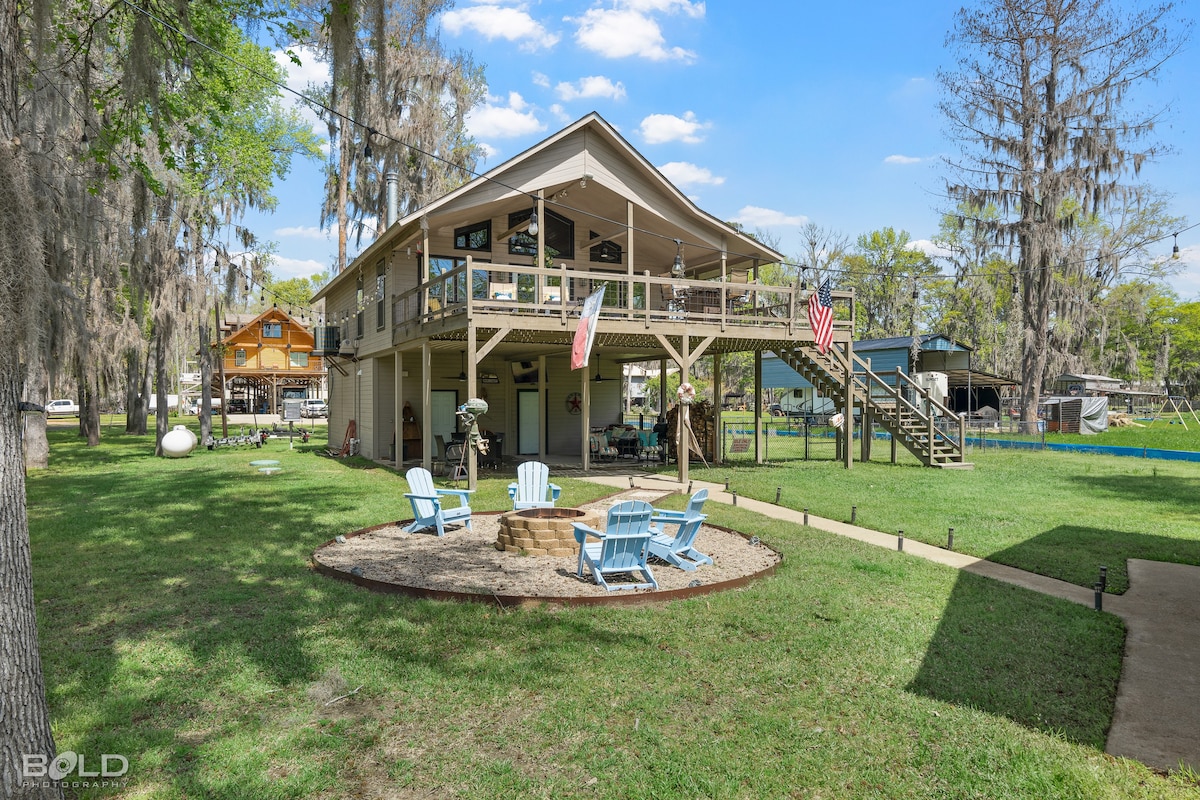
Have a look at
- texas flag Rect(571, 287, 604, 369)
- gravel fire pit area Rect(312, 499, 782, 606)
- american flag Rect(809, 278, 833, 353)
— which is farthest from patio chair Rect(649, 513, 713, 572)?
american flag Rect(809, 278, 833, 353)

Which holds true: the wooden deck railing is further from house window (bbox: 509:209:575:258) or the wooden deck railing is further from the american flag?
house window (bbox: 509:209:575:258)

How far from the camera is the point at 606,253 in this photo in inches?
784

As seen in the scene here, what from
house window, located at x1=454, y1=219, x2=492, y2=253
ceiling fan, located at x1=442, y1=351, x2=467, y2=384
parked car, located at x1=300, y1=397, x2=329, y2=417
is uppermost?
house window, located at x1=454, y1=219, x2=492, y2=253

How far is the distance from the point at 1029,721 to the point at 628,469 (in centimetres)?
1327

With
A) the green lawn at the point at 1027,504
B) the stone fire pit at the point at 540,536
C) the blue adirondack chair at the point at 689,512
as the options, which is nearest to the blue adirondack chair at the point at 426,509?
the stone fire pit at the point at 540,536

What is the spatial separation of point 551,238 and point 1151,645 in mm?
15624

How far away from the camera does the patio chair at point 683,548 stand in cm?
777

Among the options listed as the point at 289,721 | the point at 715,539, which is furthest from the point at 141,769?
the point at 715,539

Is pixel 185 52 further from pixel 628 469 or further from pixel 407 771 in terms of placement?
pixel 628 469

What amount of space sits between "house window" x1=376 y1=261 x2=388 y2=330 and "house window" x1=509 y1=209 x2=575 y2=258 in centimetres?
363

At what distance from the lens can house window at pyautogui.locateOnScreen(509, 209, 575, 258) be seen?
1802 centimetres

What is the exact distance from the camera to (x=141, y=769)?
11.7 ft

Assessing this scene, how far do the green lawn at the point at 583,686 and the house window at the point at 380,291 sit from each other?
1150 centimetres

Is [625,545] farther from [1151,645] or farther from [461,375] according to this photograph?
[461,375]
